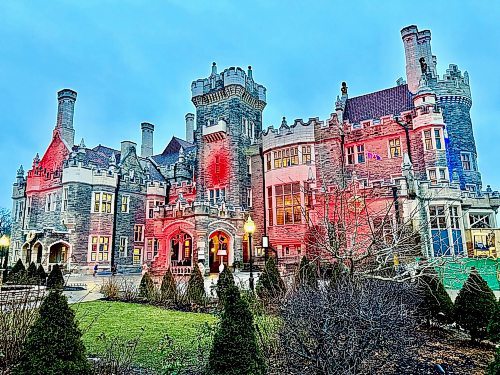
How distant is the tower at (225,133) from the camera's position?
27.5 m

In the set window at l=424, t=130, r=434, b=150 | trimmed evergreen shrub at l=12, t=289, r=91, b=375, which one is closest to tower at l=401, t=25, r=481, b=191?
window at l=424, t=130, r=434, b=150

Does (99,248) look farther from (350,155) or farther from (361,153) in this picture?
(361,153)

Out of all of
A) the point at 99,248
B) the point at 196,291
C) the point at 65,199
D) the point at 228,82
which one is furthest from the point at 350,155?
the point at 65,199

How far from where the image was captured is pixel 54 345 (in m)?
4.24

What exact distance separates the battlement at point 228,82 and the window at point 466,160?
1609 cm

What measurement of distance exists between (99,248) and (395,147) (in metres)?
23.4

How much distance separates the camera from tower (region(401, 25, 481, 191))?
915 inches

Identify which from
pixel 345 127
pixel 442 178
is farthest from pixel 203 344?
pixel 345 127

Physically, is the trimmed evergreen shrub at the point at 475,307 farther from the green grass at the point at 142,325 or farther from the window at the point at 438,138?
the window at the point at 438,138

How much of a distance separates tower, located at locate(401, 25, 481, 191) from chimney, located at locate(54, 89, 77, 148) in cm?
2800

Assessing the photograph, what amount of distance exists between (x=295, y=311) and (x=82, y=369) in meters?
3.01

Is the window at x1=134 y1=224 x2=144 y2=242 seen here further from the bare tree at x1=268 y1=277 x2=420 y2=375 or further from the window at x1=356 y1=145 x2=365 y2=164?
the bare tree at x1=268 y1=277 x2=420 y2=375

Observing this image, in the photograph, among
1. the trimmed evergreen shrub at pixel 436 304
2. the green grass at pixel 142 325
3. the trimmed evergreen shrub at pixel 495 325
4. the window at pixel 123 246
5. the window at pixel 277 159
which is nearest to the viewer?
the trimmed evergreen shrub at pixel 495 325

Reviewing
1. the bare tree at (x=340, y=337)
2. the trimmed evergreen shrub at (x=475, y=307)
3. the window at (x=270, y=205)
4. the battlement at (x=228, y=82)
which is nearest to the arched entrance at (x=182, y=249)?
the window at (x=270, y=205)
